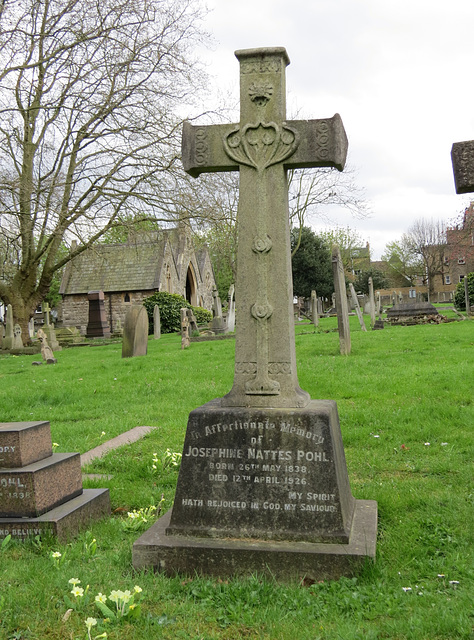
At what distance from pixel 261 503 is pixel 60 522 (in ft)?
4.96

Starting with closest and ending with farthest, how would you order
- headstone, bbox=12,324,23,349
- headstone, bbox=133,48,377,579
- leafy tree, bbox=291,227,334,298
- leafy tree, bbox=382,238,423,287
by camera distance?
headstone, bbox=133,48,377,579
headstone, bbox=12,324,23,349
leafy tree, bbox=291,227,334,298
leafy tree, bbox=382,238,423,287

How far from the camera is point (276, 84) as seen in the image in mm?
4062

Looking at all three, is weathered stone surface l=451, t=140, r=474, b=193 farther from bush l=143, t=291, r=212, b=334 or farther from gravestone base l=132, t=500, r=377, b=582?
bush l=143, t=291, r=212, b=334

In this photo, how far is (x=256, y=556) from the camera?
11.3 ft

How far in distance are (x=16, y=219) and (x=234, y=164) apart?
15.6m

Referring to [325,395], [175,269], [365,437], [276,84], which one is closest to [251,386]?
[276,84]

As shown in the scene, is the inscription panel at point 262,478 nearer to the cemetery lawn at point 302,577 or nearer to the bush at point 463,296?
the cemetery lawn at point 302,577

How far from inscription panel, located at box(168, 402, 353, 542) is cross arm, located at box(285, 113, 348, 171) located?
175 centimetres

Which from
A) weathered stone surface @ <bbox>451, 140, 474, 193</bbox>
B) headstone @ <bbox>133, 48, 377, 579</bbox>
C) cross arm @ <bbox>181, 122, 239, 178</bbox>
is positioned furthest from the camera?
cross arm @ <bbox>181, 122, 239, 178</bbox>

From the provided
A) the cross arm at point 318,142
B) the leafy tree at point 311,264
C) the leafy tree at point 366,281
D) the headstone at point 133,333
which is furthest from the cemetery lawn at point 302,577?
the leafy tree at point 366,281

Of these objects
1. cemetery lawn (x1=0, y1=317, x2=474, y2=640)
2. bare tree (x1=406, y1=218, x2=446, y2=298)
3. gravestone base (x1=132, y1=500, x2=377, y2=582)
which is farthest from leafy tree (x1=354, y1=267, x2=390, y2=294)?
gravestone base (x1=132, y1=500, x2=377, y2=582)

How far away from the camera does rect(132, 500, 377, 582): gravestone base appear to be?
3.35 m

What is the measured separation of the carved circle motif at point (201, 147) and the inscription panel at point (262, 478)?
6.00ft

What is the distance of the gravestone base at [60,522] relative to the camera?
161 inches
